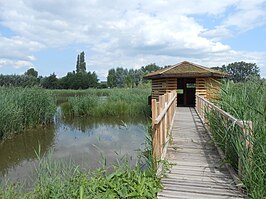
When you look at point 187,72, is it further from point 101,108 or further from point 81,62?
point 81,62

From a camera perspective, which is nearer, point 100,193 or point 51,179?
point 100,193

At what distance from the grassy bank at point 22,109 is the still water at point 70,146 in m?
0.46

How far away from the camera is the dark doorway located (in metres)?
16.9

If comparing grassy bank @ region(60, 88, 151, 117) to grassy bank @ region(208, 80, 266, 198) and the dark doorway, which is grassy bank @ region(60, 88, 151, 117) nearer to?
the dark doorway

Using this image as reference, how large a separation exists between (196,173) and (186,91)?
13721mm

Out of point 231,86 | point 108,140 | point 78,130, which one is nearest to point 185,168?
point 231,86

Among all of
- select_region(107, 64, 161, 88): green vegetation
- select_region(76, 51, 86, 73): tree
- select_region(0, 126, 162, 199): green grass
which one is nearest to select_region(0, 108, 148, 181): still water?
select_region(0, 126, 162, 199): green grass

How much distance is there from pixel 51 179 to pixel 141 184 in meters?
1.38

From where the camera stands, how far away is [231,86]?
5.86 m

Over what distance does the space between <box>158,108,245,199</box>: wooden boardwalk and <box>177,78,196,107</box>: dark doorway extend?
11199 millimetres

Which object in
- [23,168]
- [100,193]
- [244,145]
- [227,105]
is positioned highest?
[227,105]

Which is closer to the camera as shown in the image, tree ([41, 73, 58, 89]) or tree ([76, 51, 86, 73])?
tree ([41, 73, 58, 89])

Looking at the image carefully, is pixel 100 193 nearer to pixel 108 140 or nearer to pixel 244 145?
pixel 244 145

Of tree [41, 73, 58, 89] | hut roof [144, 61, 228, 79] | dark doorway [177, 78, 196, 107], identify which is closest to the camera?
hut roof [144, 61, 228, 79]
